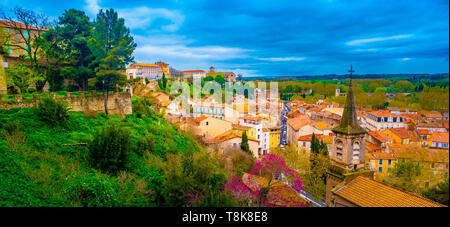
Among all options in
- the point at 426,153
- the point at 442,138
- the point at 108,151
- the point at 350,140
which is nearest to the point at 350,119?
the point at 350,140

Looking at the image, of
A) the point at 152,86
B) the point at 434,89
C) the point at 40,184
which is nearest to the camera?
the point at 434,89

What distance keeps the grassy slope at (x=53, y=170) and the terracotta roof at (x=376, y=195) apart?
5190mm

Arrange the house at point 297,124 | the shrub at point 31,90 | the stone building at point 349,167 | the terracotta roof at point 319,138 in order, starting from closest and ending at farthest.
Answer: the stone building at point 349,167, the shrub at point 31,90, the terracotta roof at point 319,138, the house at point 297,124

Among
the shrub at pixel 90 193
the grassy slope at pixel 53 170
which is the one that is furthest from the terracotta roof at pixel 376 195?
the shrub at pixel 90 193

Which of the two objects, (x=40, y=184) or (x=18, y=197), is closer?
(x=18, y=197)

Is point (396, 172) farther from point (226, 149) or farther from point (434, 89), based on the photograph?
point (434, 89)

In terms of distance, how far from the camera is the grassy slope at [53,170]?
483 cm

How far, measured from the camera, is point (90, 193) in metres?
4.99

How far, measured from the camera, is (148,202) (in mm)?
5582

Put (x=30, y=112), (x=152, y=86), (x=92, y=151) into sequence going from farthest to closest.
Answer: (x=152, y=86), (x=30, y=112), (x=92, y=151)

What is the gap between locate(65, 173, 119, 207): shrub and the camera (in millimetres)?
4891

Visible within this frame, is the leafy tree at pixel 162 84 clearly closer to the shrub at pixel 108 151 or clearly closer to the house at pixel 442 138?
the shrub at pixel 108 151

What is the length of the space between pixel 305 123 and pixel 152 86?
26819 millimetres
